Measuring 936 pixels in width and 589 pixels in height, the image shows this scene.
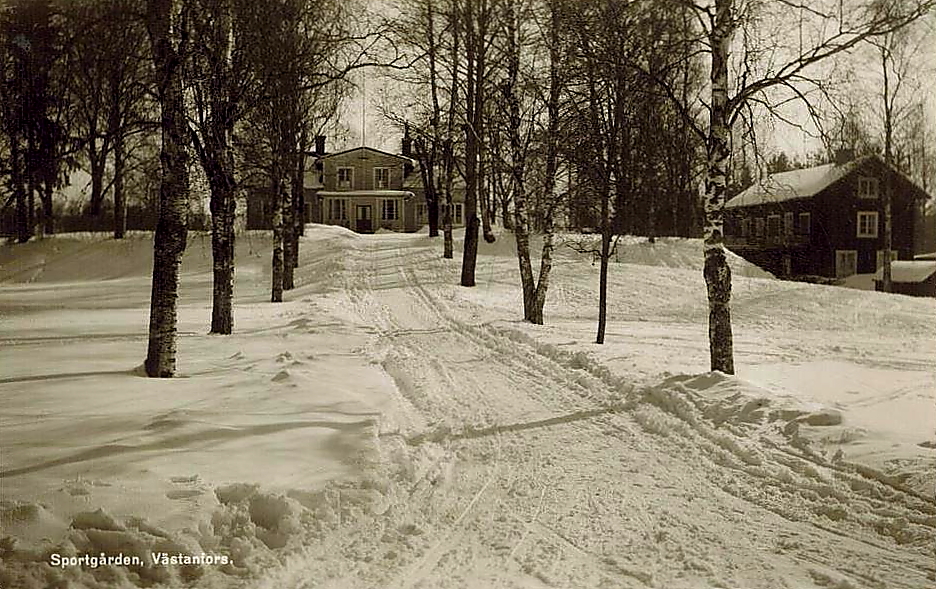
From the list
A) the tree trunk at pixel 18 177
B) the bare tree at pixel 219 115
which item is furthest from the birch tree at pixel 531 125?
the tree trunk at pixel 18 177

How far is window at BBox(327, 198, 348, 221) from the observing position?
5997cm

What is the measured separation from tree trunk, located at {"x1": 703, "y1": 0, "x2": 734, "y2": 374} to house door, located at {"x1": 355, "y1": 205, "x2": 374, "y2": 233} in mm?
50637

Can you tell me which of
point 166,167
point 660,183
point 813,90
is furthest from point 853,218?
point 166,167

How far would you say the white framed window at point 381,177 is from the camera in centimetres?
6034

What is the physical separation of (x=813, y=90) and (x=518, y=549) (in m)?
8.51

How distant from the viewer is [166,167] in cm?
845

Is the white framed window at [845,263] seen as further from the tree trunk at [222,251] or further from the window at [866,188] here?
the tree trunk at [222,251]

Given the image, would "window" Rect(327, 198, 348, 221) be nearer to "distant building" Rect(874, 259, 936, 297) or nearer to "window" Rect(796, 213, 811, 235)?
"window" Rect(796, 213, 811, 235)

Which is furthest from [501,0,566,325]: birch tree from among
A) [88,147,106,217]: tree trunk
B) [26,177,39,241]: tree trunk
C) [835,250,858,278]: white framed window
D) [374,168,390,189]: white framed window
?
[374,168,390,189]: white framed window

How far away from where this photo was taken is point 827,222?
106 feet

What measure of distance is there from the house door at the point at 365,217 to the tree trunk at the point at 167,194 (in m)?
51.1

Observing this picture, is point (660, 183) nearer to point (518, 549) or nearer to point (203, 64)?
point (203, 64)

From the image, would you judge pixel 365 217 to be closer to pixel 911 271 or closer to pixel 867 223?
pixel 867 223

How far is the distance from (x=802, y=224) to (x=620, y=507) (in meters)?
34.6
